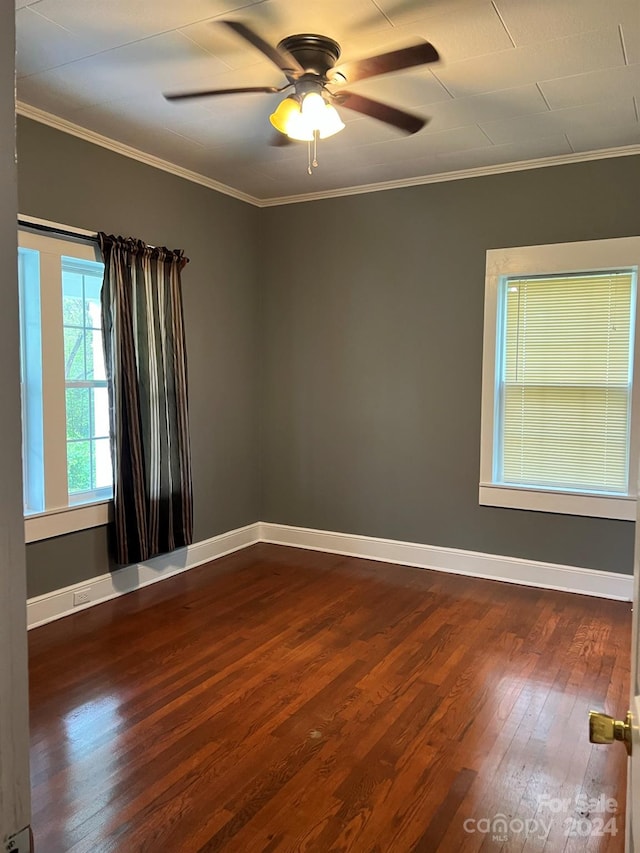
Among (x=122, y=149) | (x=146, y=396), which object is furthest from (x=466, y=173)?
(x=146, y=396)

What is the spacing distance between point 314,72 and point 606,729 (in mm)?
2592

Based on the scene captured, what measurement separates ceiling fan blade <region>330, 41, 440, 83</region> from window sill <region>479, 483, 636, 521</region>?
2571 millimetres

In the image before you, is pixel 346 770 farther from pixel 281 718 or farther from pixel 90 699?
pixel 90 699

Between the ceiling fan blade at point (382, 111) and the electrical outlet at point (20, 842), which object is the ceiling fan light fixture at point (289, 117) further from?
the electrical outlet at point (20, 842)

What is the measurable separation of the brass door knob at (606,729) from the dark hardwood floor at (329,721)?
1133 mm

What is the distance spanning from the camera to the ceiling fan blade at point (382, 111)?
2.83m

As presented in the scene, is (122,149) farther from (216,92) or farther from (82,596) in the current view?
(82,596)

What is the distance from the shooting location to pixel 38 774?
7.04 feet

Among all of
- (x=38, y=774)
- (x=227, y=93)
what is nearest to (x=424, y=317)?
(x=227, y=93)

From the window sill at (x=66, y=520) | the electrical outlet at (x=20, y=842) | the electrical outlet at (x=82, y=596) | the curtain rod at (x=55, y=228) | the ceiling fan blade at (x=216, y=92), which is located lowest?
the electrical outlet at (x=82, y=596)

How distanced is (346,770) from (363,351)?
9.82 feet

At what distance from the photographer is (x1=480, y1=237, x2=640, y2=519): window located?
12.3 feet

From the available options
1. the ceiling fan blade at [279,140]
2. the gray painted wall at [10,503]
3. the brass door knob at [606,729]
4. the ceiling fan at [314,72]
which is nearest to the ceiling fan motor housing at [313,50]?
the ceiling fan at [314,72]

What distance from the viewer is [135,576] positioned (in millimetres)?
3949
